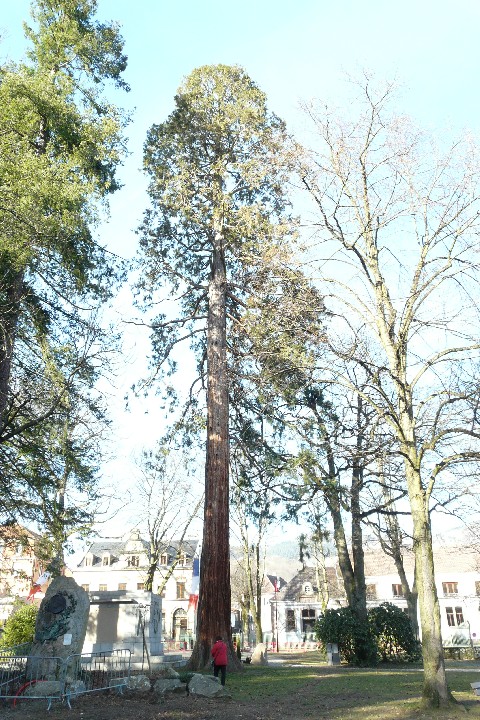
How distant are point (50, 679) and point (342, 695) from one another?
619 centimetres

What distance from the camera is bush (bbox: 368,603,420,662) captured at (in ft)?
70.5

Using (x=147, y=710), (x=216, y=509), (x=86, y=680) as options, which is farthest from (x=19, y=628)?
(x=147, y=710)

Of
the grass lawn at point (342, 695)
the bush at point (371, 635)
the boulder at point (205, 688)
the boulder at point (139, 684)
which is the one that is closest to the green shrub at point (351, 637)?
the bush at point (371, 635)

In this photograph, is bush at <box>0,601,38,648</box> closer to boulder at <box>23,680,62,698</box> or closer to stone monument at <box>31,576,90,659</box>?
stone monument at <box>31,576,90,659</box>

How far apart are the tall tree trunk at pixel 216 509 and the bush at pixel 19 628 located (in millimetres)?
9612

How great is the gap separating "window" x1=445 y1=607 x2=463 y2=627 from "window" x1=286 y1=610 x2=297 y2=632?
527 inches

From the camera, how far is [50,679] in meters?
12.1

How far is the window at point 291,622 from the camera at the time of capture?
51344 millimetres

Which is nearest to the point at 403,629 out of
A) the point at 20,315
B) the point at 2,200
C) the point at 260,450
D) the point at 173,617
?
the point at 260,450

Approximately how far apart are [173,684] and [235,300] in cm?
1133

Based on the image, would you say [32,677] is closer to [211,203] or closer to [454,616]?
[211,203]

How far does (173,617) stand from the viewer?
52.7 metres

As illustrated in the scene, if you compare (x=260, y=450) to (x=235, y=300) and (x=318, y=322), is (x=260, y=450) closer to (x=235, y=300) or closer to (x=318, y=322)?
(x=235, y=300)

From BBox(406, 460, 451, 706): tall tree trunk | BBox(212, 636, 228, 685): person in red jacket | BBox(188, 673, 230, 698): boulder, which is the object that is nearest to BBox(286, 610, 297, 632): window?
BBox(212, 636, 228, 685): person in red jacket
